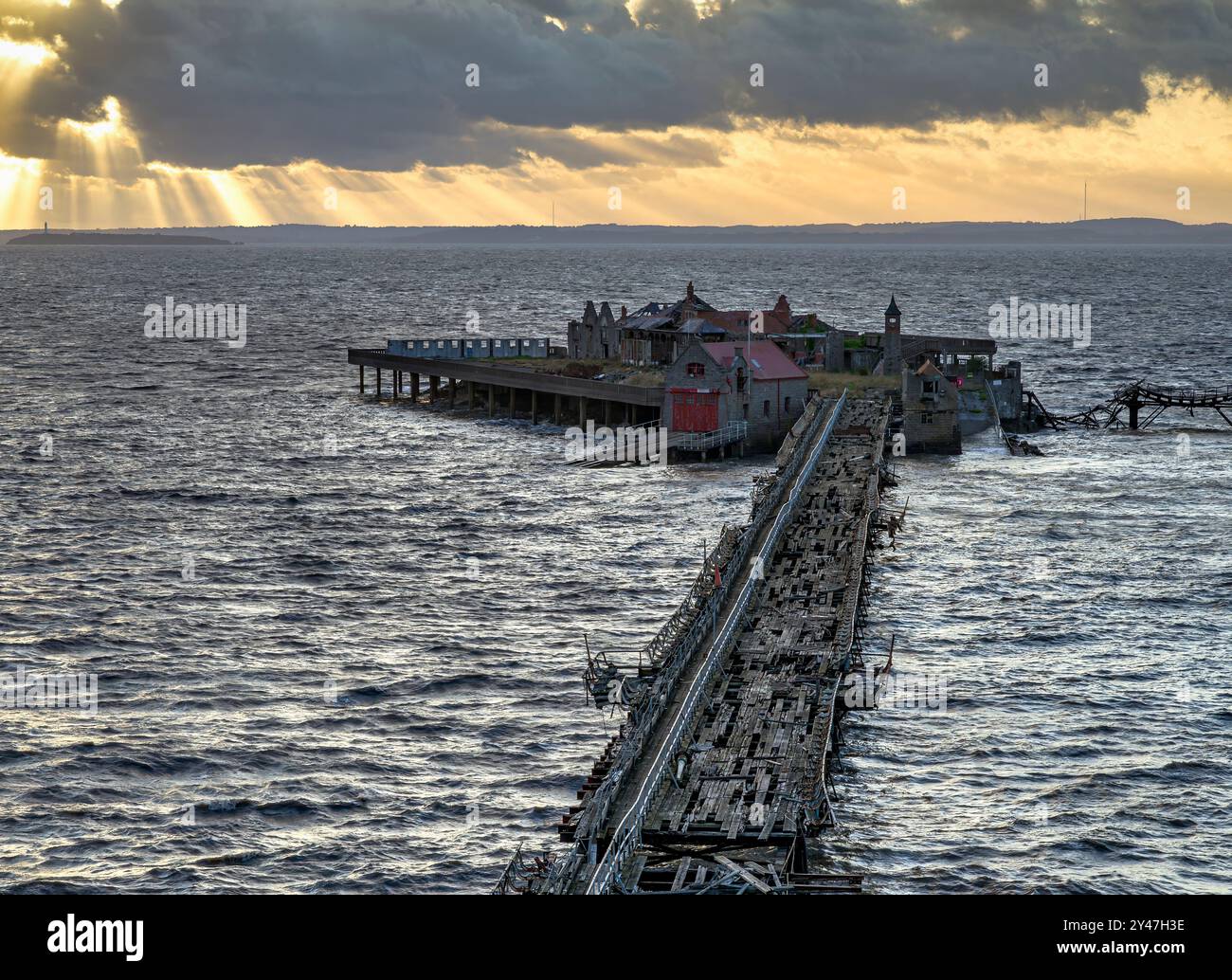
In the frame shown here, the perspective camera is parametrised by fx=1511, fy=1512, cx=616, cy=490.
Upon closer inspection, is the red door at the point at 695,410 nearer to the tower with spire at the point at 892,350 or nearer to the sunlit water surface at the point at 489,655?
the sunlit water surface at the point at 489,655

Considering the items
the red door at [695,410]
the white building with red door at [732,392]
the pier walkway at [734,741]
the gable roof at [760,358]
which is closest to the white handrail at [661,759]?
the pier walkway at [734,741]

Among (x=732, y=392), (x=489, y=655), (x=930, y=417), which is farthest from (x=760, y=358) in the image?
(x=489, y=655)

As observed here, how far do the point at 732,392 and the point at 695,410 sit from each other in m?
2.25

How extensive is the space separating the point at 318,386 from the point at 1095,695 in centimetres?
9013

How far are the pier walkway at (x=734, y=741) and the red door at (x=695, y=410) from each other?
94.4 feet

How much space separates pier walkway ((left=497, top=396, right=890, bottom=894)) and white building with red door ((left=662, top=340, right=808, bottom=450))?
28.5 meters

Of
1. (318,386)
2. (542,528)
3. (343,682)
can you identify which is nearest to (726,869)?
(343,682)

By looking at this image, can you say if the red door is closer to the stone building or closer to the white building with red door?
the white building with red door

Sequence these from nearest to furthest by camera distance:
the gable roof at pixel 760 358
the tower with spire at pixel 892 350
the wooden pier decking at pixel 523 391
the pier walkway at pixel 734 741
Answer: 1. the pier walkway at pixel 734 741
2. the gable roof at pixel 760 358
3. the wooden pier decking at pixel 523 391
4. the tower with spire at pixel 892 350

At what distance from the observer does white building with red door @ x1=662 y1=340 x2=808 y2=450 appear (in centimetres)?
8169

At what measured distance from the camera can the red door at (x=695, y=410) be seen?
3236 inches
